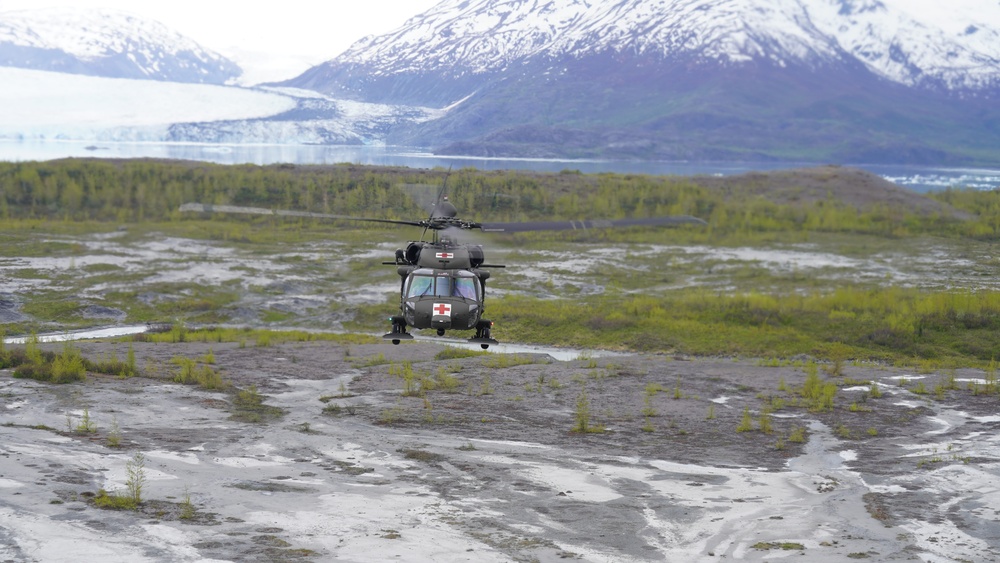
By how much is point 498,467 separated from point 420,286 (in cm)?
573

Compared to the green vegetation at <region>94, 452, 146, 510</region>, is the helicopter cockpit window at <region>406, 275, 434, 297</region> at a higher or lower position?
higher

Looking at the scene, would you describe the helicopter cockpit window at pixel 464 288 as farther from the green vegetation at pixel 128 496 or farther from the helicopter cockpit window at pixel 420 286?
the green vegetation at pixel 128 496

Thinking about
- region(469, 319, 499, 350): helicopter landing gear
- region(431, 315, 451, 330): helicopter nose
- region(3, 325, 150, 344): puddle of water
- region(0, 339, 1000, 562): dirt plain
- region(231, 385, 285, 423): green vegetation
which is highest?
region(431, 315, 451, 330): helicopter nose

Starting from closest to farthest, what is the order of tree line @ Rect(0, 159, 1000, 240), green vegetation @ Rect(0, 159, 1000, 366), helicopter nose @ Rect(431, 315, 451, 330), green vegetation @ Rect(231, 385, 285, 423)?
helicopter nose @ Rect(431, 315, 451, 330) < green vegetation @ Rect(231, 385, 285, 423) < green vegetation @ Rect(0, 159, 1000, 366) < tree line @ Rect(0, 159, 1000, 240)

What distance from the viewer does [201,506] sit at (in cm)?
1828

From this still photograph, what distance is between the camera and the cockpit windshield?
84.4 ft

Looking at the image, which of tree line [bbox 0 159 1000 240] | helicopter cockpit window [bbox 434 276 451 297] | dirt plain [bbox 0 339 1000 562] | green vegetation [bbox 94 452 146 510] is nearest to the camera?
dirt plain [bbox 0 339 1000 562]

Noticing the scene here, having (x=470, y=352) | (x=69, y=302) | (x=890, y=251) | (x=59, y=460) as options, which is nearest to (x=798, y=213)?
(x=890, y=251)

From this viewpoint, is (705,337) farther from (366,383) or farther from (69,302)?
(69,302)

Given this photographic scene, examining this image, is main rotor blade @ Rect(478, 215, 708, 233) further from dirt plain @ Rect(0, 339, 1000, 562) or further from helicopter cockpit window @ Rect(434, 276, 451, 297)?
dirt plain @ Rect(0, 339, 1000, 562)

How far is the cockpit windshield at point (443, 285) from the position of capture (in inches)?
1013

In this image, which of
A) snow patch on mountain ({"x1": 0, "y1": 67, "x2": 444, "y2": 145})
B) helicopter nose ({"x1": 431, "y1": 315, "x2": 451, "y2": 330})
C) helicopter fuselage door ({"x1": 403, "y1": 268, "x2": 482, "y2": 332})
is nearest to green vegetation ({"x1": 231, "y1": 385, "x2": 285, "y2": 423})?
helicopter fuselage door ({"x1": 403, "y1": 268, "x2": 482, "y2": 332})

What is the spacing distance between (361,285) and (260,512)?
111 feet

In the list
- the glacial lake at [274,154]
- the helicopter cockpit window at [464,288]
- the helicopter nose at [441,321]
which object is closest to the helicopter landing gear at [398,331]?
the helicopter nose at [441,321]
